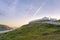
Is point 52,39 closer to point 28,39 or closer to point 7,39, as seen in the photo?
point 28,39

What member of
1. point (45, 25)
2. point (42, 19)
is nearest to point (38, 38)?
point (45, 25)

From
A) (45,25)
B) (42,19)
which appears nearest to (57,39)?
(45,25)

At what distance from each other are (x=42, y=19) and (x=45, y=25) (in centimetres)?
448

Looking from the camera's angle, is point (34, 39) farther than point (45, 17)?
No

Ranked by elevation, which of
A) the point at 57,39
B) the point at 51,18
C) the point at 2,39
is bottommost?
the point at 57,39

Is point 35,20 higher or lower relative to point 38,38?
higher

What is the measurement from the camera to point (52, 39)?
13.3 m

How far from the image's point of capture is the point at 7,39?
16422 millimetres

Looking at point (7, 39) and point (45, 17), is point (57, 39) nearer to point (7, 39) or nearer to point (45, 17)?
point (7, 39)

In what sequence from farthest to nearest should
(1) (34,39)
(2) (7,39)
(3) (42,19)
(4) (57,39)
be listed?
(3) (42,19) → (2) (7,39) → (1) (34,39) → (4) (57,39)

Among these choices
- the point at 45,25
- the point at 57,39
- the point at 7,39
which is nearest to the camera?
the point at 57,39

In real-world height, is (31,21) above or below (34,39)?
above

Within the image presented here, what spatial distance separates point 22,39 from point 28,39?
2.27 ft

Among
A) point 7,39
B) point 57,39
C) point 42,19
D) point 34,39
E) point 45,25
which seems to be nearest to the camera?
point 57,39
